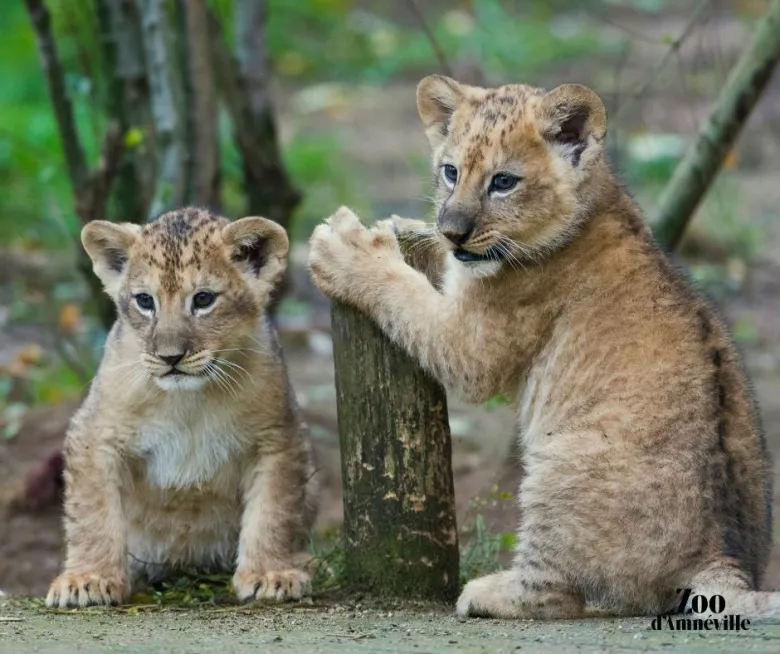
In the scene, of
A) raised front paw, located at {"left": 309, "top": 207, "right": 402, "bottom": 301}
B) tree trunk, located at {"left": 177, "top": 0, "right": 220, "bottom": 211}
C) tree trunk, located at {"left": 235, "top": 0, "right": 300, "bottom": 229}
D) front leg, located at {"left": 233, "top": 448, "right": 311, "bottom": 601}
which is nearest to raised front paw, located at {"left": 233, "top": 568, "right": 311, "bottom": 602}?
front leg, located at {"left": 233, "top": 448, "right": 311, "bottom": 601}

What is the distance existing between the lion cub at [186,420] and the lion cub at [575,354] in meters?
0.47

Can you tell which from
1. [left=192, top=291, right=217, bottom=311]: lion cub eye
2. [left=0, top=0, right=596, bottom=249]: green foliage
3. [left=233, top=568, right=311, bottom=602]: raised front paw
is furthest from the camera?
[left=0, top=0, right=596, bottom=249]: green foliage

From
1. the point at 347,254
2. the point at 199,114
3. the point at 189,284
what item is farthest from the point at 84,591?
the point at 199,114

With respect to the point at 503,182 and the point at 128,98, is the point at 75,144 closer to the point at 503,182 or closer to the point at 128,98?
the point at 128,98

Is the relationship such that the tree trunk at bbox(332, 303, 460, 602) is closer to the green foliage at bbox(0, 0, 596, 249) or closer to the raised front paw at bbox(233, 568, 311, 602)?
the raised front paw at bbox(233, 568, 311, 602)

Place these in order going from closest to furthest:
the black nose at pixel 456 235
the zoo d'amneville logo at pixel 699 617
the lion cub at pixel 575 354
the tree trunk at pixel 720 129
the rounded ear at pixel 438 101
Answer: the zoo d'amneville logo at pixel 699 617
the lion cub at pixel 575 354
the black nose at pixel 456 235
the rounded ear at pixel 438 101
the tree trunk at pixel 720 129

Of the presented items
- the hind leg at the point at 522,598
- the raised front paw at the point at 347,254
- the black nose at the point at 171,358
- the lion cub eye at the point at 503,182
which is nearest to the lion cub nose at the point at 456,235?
the lion cub eye at the point at 503,182

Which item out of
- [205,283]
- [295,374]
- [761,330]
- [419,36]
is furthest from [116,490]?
[419,36]

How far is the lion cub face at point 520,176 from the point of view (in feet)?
20.2

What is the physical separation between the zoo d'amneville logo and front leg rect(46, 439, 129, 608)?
2.39 m

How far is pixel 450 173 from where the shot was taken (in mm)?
6383

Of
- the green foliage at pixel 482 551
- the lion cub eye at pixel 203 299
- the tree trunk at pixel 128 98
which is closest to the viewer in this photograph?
the lion cub eye at pixel 203 299

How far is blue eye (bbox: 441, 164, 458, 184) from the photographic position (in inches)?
250

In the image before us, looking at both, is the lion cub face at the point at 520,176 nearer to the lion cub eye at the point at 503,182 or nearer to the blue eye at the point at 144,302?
the lion cub eye at the point at 503,182
